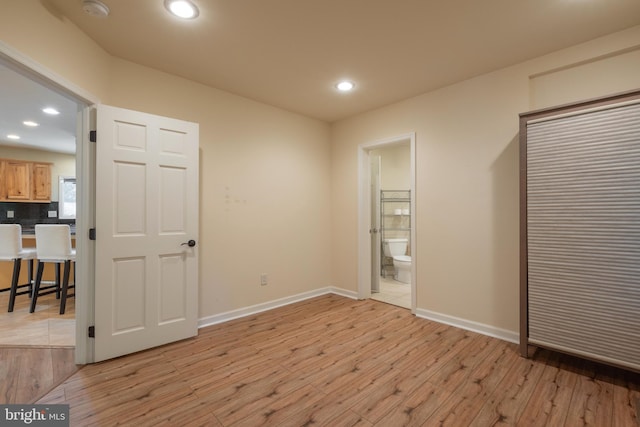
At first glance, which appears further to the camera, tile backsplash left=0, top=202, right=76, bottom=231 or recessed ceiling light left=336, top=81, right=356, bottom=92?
tile backsplash left=0, top=202, right=76, bottom=231

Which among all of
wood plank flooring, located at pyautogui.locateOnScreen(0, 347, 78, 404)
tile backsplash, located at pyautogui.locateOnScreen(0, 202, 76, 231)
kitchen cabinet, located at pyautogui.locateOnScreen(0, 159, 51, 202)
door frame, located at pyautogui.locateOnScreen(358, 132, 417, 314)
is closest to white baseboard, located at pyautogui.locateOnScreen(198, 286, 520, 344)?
door frame, located at pyautogui.locateOnScreen(358, 132, 417, 314)

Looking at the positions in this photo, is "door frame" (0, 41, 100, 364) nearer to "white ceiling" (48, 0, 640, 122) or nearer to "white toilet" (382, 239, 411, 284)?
"white ceiling" (48, 0, 640, 122)

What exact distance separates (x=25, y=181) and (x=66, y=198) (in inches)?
26.4

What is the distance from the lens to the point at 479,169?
2850 mm

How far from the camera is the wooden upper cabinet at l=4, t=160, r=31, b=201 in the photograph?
5273 millimetres

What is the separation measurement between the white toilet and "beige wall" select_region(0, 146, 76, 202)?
6687 millimetres

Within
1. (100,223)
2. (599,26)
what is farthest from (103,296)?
(599,26)

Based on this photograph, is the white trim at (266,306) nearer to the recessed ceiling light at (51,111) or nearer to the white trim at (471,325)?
the white trim at (471,325)

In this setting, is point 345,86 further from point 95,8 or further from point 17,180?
point 17,180

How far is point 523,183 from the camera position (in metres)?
2.35

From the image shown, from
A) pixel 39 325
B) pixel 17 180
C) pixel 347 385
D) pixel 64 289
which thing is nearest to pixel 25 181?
pixel 17 180

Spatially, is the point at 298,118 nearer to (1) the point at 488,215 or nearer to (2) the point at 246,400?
(1) the point at 488,215

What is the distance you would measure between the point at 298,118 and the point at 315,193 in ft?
3.57

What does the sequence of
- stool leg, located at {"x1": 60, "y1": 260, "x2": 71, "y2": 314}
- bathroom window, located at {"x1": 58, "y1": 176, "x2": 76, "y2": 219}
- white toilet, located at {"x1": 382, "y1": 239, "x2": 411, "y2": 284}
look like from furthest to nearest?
1. bathroom window, located at {"x1": 58, "y1": 176, "x2": 76, "y2": 219}
2. white toilet, located at {"x1": 382, "y1": 239, "x2": 411, "y2": 284}
3. stool leg, located at {"x1": 60, "y1": 260, "x2": 71, "y2": 314}
